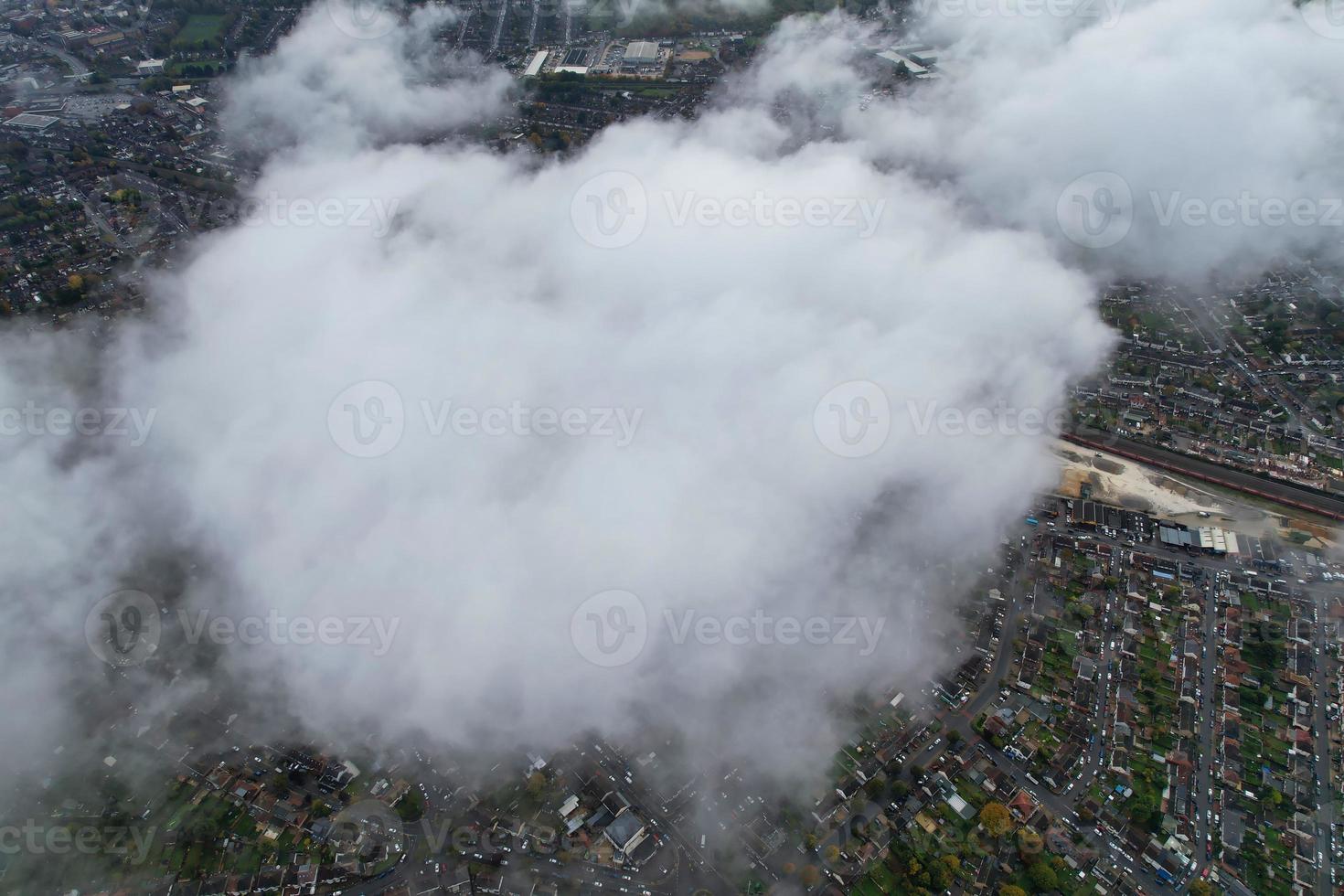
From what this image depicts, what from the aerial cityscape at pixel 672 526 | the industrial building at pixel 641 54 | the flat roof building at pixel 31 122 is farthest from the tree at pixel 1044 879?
the flat roof building at pixel 31 122

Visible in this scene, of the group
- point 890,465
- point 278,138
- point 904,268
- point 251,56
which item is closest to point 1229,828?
point 890,465

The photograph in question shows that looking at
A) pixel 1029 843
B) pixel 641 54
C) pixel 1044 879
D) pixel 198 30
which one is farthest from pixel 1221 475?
pixel 198 30

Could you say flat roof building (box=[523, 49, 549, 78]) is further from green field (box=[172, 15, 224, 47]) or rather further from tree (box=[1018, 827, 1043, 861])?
tree (box=[1018, 827, 1043, 861])

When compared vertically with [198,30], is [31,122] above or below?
below

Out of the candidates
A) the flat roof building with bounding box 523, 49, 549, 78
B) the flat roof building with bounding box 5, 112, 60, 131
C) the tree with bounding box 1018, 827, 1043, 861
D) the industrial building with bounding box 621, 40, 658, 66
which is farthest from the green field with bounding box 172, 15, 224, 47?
the tree with bounding box 1018, 827, 1043, 861

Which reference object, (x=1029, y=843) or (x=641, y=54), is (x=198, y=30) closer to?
(x=641, y=54)

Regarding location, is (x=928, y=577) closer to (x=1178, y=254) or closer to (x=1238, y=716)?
(x=1238, y=716)
